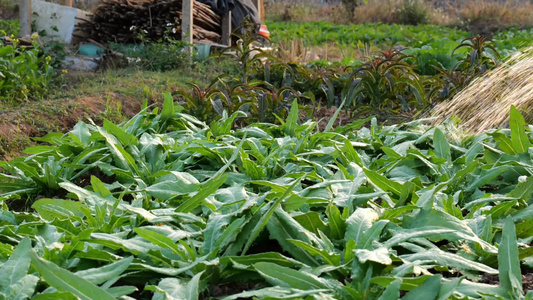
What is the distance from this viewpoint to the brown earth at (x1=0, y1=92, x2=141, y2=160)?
151 inches

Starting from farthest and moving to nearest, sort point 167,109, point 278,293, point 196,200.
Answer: point 167,109 < point 196,200 < point 278,293

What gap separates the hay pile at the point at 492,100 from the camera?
321 cm

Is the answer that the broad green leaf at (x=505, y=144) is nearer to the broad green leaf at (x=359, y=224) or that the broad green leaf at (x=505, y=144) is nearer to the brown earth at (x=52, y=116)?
the broad green leaf at (x=359, y=224)

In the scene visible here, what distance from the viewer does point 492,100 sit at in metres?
3.46

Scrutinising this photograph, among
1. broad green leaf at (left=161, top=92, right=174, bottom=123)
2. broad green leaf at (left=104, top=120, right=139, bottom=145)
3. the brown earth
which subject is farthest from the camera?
the brown earth

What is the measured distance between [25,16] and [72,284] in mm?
7956

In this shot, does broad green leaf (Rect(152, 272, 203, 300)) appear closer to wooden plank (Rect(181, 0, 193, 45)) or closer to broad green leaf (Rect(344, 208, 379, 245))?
broad green leaf (Rect(344, 208, 379, 245))

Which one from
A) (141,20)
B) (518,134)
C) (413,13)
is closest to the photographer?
(518,134)

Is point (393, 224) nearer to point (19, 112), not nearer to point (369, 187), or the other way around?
point (369, 187)

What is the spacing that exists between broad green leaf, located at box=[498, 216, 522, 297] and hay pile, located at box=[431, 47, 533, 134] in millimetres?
1789

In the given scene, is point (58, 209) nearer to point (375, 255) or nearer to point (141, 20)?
point (375, 255)

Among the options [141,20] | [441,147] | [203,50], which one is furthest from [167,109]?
[141,20]

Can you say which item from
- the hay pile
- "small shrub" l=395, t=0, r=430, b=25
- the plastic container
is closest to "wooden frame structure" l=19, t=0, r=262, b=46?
the plastic container

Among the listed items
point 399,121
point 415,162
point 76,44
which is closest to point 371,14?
point 76,44
